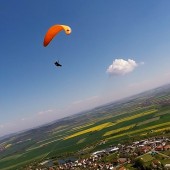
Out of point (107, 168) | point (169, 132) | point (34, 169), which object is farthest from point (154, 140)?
point (34, 169)

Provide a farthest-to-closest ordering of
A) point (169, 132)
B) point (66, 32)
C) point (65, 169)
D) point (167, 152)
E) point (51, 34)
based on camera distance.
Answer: point (169, 132) → point (65, 169) → point (167, 152) → point (51, 34) → point (66, 32)

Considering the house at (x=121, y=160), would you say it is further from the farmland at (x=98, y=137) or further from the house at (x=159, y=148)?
the farmland at (x=98, y=137)

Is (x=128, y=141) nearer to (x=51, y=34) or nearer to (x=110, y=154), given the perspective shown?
(x=110, y=154)

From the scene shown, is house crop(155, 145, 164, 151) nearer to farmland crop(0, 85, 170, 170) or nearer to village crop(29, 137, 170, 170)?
village crop(29, 137, 170, 170)

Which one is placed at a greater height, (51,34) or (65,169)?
(51,34)

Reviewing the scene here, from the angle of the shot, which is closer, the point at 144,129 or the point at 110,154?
the point at 110,154

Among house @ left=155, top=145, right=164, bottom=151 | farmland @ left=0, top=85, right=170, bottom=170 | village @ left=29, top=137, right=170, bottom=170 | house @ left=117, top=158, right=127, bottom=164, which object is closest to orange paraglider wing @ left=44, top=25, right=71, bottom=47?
village @ left=29, top=137, right=170, bottom=170

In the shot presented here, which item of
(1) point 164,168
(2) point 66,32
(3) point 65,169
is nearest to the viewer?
(2) point 66,32

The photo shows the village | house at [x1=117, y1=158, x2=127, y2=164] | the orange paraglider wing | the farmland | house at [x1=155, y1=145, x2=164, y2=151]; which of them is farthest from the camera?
the farmland
